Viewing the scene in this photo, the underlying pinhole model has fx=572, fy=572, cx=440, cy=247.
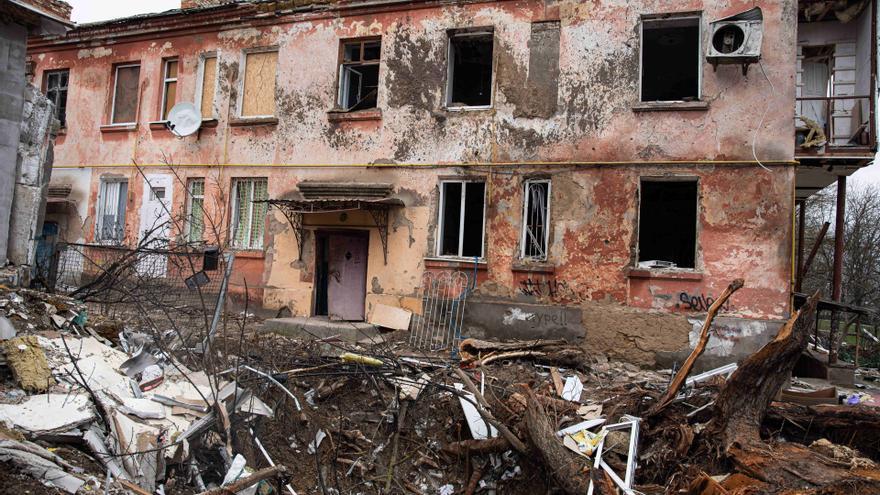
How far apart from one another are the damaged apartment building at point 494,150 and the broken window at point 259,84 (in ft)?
0.16

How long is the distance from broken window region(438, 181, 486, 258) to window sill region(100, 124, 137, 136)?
8037 millimetres

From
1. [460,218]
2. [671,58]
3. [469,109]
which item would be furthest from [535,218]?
[671,58]

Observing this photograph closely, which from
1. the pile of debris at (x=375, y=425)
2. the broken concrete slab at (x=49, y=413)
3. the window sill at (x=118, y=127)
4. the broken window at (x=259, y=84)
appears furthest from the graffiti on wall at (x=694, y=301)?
the window sill at (x=118, y=127)

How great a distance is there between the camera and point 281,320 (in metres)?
11.3

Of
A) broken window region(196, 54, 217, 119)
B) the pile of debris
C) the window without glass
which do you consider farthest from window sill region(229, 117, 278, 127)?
the pile of debris

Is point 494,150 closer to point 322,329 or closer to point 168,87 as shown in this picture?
point 322,329

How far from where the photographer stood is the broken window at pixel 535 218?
10.6 meters

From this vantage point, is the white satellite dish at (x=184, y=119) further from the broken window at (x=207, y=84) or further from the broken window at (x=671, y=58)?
the broken window at (x=671, y=58)

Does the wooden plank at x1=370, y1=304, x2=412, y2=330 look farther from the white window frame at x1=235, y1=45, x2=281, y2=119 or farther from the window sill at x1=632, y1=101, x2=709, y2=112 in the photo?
the window sill at x1=632, y1=101, x2=709, y2=112

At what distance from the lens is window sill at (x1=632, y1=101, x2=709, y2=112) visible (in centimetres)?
977

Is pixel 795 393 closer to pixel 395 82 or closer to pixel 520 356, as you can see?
pixel 520 356

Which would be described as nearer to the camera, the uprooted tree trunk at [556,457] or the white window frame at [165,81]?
the uprooted tree trunk at [556,457]

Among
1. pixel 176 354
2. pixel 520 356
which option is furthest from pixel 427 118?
pixel 176 354

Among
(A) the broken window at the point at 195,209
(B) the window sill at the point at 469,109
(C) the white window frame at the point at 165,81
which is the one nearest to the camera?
(B) the window sill at the point at 469,109
